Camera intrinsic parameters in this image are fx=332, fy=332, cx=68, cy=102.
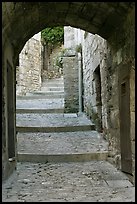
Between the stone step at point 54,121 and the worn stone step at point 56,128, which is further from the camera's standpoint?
the stone step at point 54,121

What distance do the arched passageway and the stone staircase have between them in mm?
915

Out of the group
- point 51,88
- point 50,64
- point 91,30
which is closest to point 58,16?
point 91,30

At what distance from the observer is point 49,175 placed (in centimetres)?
512

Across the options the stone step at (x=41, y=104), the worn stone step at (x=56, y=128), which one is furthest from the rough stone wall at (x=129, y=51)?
the stone step at (x=41, y=104)

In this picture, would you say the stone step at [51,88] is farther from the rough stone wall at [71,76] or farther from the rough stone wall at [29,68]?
the rough stone wall at [71,76]

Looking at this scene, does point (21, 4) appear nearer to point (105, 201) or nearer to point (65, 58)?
point (105, 201)

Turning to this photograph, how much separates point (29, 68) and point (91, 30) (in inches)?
446

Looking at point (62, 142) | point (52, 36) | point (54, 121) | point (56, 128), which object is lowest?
point (62, 142)

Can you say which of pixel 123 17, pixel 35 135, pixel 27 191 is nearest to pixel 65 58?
pixel 35 135

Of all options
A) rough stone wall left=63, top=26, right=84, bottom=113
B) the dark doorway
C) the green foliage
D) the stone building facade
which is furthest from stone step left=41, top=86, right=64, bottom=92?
the dark doorway

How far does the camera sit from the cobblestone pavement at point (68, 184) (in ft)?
12.5

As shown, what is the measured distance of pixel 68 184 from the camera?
450 cm

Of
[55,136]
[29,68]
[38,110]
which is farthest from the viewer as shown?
[29,68]

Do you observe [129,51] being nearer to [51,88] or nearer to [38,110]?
→ [38,110]
